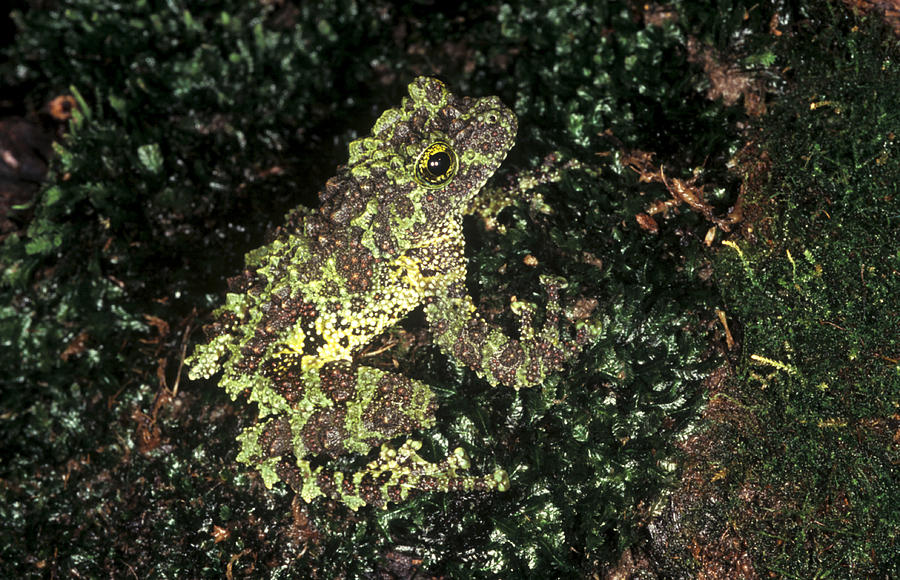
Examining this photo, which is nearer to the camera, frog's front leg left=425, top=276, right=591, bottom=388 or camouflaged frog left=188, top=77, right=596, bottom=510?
camouflaged frog left=188, top=77, right=596, bottom=510

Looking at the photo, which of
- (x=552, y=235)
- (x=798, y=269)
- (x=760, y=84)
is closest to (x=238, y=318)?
(x=552, y=235)

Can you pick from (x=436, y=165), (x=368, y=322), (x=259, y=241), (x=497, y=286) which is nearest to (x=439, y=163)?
(x=436, y=165)

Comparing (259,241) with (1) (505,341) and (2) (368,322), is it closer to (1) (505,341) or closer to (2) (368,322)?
(2) (368,322)

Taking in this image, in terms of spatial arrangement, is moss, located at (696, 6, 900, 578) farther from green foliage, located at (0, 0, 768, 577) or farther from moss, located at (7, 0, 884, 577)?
green foliage, located at (0, 0, 768, 577)

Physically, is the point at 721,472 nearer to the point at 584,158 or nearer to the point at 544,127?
the point at 584,158

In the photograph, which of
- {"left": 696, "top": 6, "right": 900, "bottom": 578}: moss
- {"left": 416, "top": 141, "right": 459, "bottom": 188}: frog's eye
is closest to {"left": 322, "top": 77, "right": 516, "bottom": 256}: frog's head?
{"left": 416, "top": 141, "right": 459, "bottom": 188}: frog's eye

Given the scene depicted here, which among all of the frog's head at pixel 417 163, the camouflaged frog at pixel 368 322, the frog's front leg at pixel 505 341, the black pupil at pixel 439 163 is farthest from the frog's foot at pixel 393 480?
the black pupil at pixel 439 163

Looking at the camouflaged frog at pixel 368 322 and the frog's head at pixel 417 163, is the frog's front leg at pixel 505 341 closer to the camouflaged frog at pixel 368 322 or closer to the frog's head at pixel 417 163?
the camouflaged frog at pixel 368 322

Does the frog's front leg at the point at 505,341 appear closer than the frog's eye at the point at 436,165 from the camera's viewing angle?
No
